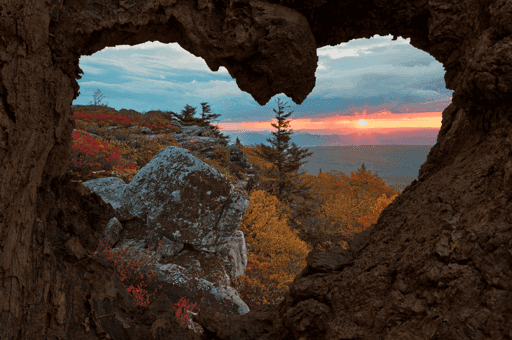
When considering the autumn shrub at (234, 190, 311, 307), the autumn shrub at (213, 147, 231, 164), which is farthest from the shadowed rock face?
the autumn shrub at (213, 147, 231, 164)

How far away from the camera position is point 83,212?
436 cm

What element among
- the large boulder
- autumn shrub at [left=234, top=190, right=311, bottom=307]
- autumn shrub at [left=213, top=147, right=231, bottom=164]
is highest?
autumn shrub at [left=213, top=147, right=231, bottom=164]

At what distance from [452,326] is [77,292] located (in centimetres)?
451

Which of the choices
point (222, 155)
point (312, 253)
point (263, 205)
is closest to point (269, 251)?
point (263, 205)

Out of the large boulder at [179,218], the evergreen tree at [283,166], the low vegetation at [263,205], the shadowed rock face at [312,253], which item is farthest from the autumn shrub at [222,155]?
the shadowed rock face at [312,253]

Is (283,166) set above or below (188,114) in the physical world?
below

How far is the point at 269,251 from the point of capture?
53.7 feet

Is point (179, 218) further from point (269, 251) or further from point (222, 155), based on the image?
point (222, 155)

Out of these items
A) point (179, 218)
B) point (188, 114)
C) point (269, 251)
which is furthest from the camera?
point (188, 114)

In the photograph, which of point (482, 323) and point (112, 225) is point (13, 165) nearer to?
point (482, 323)

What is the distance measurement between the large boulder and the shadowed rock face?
4.90 metres

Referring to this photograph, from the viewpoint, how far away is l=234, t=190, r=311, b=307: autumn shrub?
1378 cm

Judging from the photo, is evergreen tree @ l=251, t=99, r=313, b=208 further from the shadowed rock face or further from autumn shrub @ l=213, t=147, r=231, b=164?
the shadowed rock face

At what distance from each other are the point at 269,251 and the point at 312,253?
12712mm
